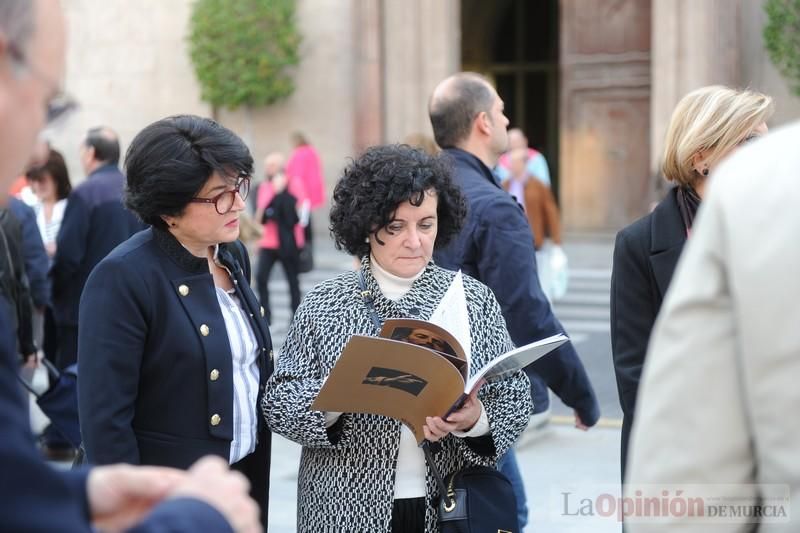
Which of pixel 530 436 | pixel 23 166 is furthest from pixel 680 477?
pixel 530 436

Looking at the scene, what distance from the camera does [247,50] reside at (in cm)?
1902

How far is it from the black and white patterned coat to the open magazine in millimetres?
169

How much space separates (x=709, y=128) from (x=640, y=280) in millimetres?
503

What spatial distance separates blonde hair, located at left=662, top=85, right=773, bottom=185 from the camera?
3.54m

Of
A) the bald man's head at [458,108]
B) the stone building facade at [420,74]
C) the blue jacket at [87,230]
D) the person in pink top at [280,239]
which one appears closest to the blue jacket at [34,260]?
the blue jacket at [87,230]

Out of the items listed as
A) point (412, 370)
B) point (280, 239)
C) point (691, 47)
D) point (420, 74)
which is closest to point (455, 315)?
point (412, 370)

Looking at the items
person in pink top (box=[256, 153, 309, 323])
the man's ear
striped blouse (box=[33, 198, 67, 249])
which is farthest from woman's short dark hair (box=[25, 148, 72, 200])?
person in pink top (box=[256, 153, 309, 323])

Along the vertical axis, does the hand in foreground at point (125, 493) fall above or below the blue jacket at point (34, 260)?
above

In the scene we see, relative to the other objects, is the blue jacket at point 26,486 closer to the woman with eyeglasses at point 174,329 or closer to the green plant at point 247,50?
the woman with eyeglasses at point 174,329

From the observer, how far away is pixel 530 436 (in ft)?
25.0

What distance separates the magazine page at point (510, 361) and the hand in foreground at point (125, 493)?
1436mm

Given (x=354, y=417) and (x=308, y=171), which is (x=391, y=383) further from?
(x=308, y=171)

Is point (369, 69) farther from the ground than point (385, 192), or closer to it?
closer to it

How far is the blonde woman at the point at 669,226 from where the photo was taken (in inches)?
138
